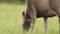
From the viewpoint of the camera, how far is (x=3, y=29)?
9.29 meters

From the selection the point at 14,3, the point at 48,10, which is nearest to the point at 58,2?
the point at 48,10

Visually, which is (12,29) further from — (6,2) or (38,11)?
(6,2)

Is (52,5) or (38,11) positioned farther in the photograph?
(38,11)

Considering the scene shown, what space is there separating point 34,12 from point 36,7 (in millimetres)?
161

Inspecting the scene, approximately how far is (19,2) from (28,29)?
36.2 ft

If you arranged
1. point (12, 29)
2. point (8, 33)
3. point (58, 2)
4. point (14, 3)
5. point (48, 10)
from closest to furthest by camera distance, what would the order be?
point (58, 2)
point (48, 10)
point (8, 33)
point (12, 29)
point (14, 3)

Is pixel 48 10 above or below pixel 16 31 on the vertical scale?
above

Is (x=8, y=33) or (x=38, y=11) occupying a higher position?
(x=38, y=11)

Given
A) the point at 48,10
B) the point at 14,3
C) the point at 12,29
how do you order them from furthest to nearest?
the point at 14,3
the point at 12,29
the point at 48,10

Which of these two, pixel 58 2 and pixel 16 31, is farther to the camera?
pixel 16 31

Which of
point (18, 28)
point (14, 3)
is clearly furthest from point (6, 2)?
point (18, 28)

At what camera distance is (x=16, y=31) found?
8.84m

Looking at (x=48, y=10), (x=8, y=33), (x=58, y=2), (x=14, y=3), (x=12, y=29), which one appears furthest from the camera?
(x=14, y=3)

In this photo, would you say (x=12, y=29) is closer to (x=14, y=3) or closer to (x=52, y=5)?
(x=52, y=5)
